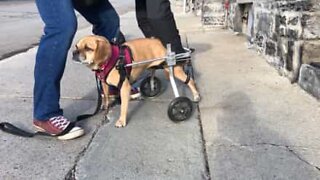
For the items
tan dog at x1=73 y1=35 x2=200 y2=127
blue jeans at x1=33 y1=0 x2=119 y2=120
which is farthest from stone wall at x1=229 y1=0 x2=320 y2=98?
blue jeans at x1=33 y1=0 x2=119 y2=120

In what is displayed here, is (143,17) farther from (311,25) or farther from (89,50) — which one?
(311,25)

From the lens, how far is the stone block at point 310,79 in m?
4.02

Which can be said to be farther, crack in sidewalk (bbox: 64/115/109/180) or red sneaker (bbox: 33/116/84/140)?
red sneaker (bbox: 33/116/84/140)

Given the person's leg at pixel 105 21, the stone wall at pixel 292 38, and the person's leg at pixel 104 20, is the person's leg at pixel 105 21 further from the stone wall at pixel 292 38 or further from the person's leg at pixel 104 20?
the stone wall at pixel 292 38

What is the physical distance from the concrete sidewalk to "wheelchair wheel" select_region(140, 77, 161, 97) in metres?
0.08

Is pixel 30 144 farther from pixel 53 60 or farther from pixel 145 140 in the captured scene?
pixel 145 140

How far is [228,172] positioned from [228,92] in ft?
5.69

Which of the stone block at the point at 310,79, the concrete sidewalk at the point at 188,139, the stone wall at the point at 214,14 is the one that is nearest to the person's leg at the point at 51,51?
the concrete sidewalk at the point at 188,139

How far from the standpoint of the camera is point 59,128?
3.21m

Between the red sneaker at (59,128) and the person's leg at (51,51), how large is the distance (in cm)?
4

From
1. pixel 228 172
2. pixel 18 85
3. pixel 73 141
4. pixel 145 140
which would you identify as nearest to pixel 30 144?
pixel 73 141

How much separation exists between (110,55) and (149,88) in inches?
39.1

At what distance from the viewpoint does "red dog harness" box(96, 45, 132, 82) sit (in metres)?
3.37

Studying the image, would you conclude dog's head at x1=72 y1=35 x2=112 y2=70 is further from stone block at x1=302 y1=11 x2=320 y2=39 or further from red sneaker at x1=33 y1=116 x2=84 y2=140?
stone block at x1=302 y1=11 x2=320 y2=39
